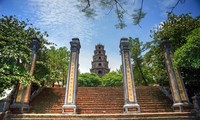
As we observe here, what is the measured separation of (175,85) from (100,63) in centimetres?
2837

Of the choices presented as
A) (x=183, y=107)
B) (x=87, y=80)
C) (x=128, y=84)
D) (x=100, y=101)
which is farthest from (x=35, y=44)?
(x=87, y=80)

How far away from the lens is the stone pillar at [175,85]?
7.77 m

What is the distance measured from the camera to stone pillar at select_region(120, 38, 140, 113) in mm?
7648

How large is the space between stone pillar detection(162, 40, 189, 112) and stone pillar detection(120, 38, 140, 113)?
2.02 meters

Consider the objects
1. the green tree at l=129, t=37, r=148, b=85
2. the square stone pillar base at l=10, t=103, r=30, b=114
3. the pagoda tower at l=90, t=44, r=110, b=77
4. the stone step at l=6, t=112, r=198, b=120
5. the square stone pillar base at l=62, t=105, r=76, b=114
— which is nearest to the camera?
the stone step at l=6, t=112, r=198, b=120

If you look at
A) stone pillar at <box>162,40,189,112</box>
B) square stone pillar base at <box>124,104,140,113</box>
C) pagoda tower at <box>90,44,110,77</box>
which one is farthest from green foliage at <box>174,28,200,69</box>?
pagoda tower at <box>90,44,110,77</box>

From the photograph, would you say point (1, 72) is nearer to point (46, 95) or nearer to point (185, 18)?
point (46, 95)

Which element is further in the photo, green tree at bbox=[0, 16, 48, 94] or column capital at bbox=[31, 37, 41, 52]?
column capital at bbox=[31, 37, 41, 52]

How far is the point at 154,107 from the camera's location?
A: 8.28 m

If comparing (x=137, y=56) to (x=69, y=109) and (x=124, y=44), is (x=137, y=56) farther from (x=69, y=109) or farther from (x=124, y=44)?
(x=69, y=109)

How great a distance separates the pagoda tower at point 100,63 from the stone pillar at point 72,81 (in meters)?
26.1

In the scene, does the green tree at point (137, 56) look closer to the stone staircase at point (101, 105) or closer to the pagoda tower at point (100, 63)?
the stone staircase at point (101, 105)

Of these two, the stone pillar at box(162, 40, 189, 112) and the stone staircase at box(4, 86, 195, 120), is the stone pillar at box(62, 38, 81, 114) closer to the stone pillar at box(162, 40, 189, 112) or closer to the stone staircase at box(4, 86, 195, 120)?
the stone staircase at box(4, 86, 195, 120)

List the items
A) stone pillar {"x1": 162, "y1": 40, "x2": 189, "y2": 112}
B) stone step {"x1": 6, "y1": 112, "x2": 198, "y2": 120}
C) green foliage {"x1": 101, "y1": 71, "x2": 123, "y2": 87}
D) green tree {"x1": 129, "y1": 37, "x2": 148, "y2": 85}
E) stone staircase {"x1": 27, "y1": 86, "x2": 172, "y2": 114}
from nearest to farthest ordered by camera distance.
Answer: stone step {"x1": 6, "y1": 112, "x2": 198, "y2": 120}
stone pillar {"x1": 162, "y1": 40, "x2": 189, "y2": 112}
stone staircase {"x1": 27, "y1": 86, "x2": 172, "y2": 114}
green tree {"x1": 129, "y1": 37, "x2": 148, "y2": 85}
green foliage {"x1": 101, "y1": 71, "x2": 123, "y2": 87}
